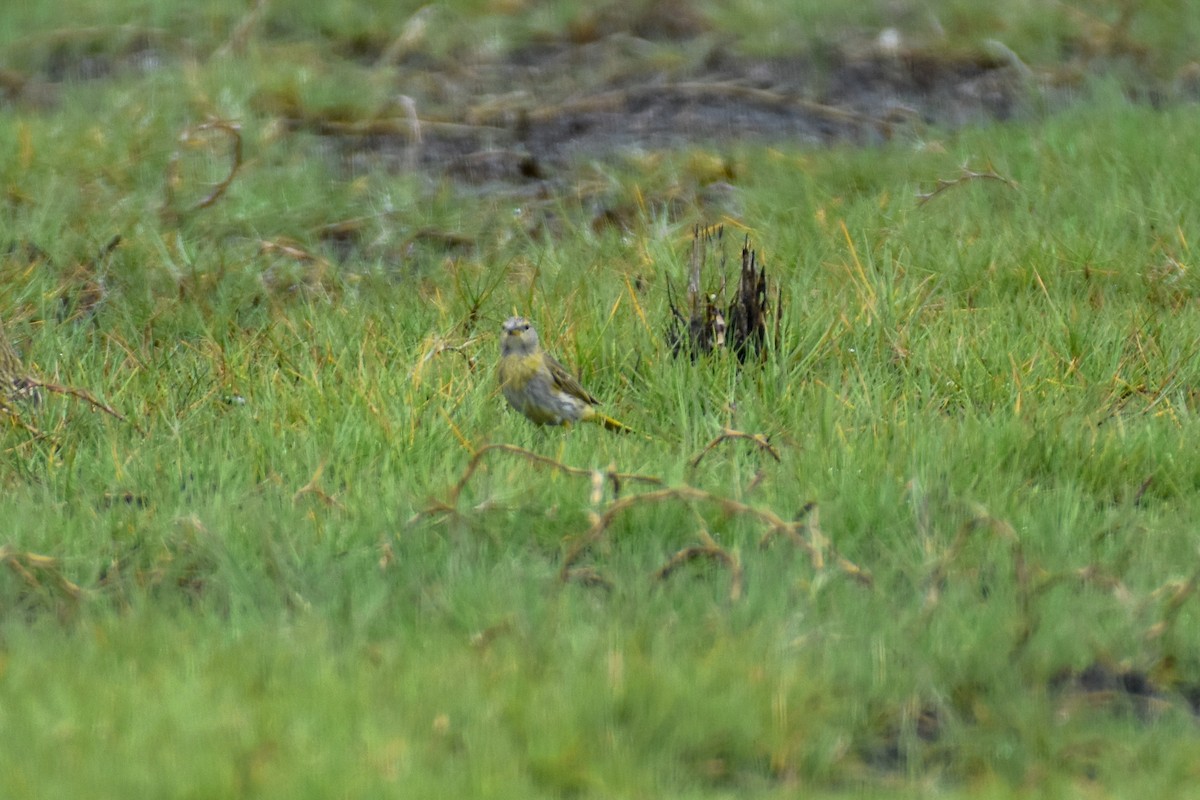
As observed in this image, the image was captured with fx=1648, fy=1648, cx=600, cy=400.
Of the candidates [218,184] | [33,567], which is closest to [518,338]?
[33,567]

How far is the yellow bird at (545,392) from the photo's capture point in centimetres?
543

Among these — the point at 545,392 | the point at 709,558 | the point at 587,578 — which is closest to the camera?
the point at 587,578

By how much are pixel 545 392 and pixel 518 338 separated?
39 cm

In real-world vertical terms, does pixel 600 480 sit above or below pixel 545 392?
above

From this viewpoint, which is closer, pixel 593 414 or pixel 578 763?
pixel 578 763

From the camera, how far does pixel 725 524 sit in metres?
4.54

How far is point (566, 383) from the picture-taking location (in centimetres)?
552

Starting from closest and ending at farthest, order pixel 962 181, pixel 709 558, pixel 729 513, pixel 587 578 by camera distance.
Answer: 1. pixel 587 578
2. pixel 709 558
3. pixel 729 513
4. pixel 962 181

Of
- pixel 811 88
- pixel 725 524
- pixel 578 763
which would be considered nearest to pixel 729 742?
pixel 578 763

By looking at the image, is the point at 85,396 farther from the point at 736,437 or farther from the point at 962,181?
the point at 962,181

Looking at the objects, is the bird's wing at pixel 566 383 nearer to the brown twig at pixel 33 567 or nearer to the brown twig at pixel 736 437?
the brown twig at pixel 736 437

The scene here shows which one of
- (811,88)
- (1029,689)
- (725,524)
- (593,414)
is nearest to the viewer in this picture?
(1029,689)

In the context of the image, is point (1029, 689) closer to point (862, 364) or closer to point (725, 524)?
point (725, 524)

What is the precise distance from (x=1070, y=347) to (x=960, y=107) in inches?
169
